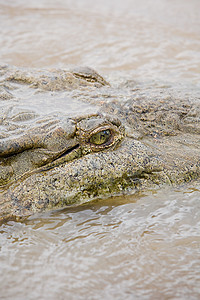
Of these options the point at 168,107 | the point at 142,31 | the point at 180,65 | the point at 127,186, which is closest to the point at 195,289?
the point at 127,186

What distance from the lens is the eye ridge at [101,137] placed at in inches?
127

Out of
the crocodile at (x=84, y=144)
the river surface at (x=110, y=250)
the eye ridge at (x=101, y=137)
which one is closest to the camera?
the river surface at (x=110, y=250)

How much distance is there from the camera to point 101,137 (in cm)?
325

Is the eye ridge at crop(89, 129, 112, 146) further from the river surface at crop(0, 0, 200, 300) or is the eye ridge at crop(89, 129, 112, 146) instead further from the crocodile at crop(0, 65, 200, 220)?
the river surface at crop(0, 0, 200, 300)

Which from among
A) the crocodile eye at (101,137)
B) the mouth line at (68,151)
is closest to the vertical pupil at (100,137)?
the crocodile eye at (101,137)

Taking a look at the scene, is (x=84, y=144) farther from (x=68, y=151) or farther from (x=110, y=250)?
(x=110, y=250)

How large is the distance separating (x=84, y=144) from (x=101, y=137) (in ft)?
0.58

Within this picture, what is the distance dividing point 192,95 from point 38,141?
1928mm

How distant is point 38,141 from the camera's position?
309cm

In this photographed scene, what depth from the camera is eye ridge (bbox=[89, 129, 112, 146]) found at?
322 cm

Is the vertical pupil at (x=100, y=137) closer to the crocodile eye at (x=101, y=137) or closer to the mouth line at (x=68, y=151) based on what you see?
the crocodile eye at (x=101, y=137)

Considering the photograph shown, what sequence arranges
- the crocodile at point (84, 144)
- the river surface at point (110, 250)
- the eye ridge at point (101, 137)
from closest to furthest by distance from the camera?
the river surface at point (110, 250) < the crocodile at point (84, 144) < the eye ridge at point (101, 137)

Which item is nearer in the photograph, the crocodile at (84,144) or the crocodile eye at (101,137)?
the crocodile at (84,144)

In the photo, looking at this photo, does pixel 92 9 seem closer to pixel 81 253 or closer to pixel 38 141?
pixel 38 141
